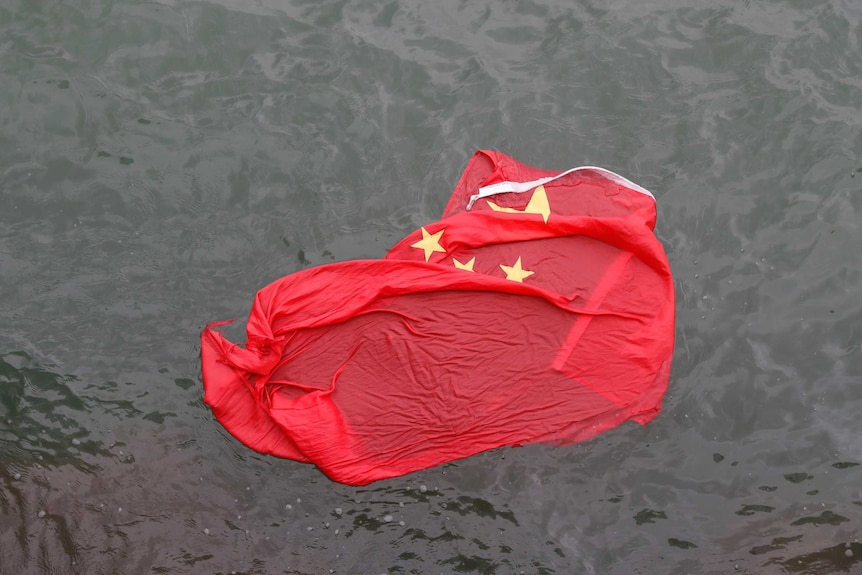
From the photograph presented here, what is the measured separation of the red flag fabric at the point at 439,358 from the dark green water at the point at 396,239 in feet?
0.98

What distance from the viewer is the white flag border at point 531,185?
6.11 metres

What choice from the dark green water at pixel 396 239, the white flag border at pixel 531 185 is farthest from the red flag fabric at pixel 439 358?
the white flag border at pixel 531 185

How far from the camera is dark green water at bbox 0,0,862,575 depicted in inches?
223

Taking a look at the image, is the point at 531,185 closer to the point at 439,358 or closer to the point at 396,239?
the point at 396,239

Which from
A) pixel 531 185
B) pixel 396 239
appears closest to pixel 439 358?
pixel 396 239

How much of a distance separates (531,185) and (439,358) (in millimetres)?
1469

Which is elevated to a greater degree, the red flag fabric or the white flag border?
the white flag border

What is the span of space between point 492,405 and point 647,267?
1453mm

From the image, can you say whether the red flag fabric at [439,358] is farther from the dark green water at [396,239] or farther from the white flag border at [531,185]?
the white flag border at [531,185]

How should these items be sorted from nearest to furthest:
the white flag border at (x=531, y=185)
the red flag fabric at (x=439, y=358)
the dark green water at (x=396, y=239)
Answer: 1. the red flag fabric at (x=439, y=358)
2. the dark green water at (x=396, y=239)
3. the white flag border at (x=531, y=185)

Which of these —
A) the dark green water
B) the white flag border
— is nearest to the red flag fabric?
the dark green water

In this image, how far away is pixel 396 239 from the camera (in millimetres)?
6332

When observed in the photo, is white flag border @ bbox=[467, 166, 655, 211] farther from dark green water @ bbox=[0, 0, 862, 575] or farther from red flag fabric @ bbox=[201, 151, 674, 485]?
red flag fabric @ bbox=[201, 151, 674, 485]

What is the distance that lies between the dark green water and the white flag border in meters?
0.34
